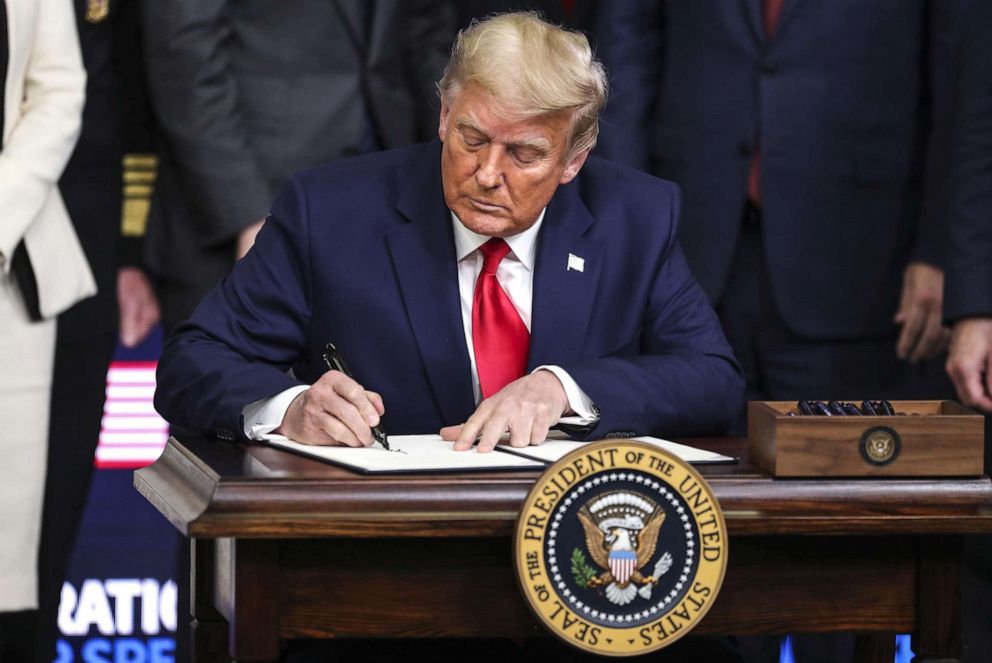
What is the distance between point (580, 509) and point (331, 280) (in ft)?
3.03

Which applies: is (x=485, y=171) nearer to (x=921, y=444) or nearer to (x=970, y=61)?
(x=921, y=444)

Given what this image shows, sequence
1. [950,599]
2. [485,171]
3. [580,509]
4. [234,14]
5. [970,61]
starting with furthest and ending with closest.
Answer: [234,14] < [970,61] < [485,171] < [950,599] < [580,509]

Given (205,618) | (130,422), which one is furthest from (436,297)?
(130,422)

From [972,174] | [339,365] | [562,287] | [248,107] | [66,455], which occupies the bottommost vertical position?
[66,455]

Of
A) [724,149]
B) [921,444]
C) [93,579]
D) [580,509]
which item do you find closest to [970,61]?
[724,149]

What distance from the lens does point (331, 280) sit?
8.34 feet

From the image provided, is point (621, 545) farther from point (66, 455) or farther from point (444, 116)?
point (66, 455)

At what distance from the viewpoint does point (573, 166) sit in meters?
2.58

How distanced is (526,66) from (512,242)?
32cm

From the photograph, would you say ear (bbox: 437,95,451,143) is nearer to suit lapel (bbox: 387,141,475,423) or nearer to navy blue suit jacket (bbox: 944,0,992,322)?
suit lapel (bbox: 387,141,475,423)

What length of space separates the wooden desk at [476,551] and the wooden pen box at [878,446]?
16 millimetres

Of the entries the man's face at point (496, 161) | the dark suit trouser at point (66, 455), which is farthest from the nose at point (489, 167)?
the dark suit trouser at point (66, 455)

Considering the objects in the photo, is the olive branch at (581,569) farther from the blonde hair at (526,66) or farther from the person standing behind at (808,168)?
the person standing behind at (808,168)

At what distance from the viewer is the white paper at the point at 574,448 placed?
1.97 m
